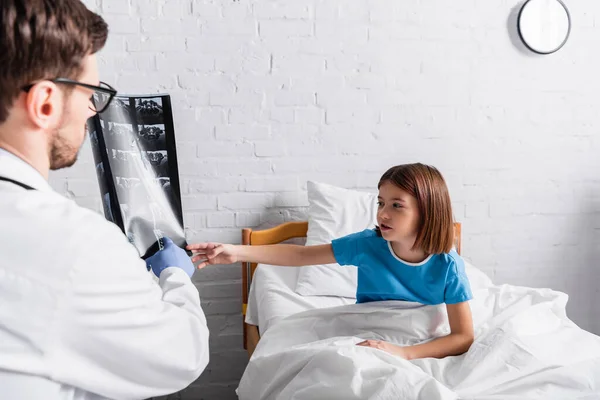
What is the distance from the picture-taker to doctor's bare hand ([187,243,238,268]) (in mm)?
1729

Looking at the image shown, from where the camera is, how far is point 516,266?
286cm

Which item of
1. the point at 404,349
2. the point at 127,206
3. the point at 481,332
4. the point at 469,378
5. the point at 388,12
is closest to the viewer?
the point at 469,378

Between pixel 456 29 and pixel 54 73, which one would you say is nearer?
pixel 54 73

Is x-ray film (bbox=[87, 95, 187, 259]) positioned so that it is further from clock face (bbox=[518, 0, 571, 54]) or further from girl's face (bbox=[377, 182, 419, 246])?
clock face (bbox=[518, 0, 571, 54])

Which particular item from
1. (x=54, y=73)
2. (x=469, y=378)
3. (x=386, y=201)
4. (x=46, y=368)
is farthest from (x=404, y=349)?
(x=54, y=73)

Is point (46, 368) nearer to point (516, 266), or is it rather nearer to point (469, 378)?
point (469, 378)

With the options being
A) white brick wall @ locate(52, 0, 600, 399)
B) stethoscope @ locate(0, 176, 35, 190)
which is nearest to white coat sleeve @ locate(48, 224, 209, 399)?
stethoscope @ locate(0, 176, 35, 190)

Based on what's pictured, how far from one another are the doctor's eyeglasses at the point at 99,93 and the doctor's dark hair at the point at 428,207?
89 cm

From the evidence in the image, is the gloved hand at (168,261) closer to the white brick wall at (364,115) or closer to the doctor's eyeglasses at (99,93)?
the doctor's eyeglasses at (99,93)

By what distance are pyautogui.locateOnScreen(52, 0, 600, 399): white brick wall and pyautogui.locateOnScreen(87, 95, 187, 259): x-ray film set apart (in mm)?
239

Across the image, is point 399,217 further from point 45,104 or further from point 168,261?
point 45,104

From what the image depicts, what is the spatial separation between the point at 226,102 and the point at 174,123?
22cm

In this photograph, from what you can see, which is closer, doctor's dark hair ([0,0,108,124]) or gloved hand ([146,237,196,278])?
doctor's dark hair ([0,0,108,124])

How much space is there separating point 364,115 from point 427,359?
128 cm
